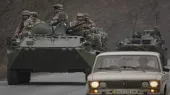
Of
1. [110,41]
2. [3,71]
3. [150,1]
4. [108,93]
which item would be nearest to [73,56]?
[3,71]

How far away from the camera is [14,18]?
115 ft

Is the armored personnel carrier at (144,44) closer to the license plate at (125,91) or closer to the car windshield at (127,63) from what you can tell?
the car windshield at (127,63)

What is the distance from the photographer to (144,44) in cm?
3597

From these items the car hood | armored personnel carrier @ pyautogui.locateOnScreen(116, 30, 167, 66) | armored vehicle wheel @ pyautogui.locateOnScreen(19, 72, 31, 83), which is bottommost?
armored vehicle wheel @ pyautogui.locateOnScreen(19, 72, 31, 83)

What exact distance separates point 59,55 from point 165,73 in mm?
9381

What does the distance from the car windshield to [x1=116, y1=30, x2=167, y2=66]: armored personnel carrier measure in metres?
20.7

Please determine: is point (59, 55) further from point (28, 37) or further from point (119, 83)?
point (119, 83)

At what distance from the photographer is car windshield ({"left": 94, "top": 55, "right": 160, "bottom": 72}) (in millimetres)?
13312

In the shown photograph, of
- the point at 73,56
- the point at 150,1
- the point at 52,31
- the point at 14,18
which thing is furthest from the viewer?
the point at 150,1

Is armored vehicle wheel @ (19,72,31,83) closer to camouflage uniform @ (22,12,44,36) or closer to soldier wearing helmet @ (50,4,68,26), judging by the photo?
camouflage uniform @ (22,12,44,36)

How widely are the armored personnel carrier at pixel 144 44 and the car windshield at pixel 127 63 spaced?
20.7 meters

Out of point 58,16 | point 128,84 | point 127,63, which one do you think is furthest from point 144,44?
point 128,84

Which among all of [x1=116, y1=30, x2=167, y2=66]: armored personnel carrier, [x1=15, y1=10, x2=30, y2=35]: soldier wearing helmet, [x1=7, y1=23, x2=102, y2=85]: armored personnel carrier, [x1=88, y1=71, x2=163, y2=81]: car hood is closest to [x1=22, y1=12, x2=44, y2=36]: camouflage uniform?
[x1=15, y1=10, x2=30, y2=35]: soldier wearing helmet

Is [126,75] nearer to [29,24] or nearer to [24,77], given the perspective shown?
[24,77]
